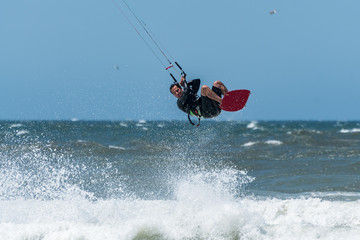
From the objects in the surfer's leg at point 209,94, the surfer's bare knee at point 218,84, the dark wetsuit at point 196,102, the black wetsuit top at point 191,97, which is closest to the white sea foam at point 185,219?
the dark wetsuit at point 196,102

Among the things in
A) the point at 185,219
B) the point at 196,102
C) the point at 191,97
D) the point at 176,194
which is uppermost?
the point at 191,97

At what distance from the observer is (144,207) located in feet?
31.3

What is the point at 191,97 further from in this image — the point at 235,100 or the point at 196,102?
the point at 235,100

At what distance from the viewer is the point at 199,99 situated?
888 centimetres

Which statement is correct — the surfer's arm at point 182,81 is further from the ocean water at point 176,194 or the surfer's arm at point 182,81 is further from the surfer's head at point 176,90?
the ocean water at point 176,194

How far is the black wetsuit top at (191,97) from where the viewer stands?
29.0 ft

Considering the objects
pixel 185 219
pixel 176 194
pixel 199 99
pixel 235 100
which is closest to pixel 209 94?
pixel 199 99

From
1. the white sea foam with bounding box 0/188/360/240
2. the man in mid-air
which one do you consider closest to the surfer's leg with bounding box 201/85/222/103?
the man in mid-air

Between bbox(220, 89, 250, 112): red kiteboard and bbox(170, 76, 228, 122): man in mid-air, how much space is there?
10 cm

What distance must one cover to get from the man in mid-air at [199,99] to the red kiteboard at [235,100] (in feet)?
0.34

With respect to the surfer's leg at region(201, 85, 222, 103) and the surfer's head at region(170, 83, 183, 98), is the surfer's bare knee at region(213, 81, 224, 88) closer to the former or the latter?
the surfer's leg at region(201, 85, 222, 103)

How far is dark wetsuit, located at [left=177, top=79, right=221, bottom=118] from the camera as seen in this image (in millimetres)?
8836

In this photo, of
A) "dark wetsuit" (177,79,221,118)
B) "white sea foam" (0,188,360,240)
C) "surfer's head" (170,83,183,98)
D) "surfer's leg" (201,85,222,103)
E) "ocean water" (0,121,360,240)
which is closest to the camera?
"white sea foam" (0,188,360,240)

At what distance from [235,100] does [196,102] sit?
0.76 meters
